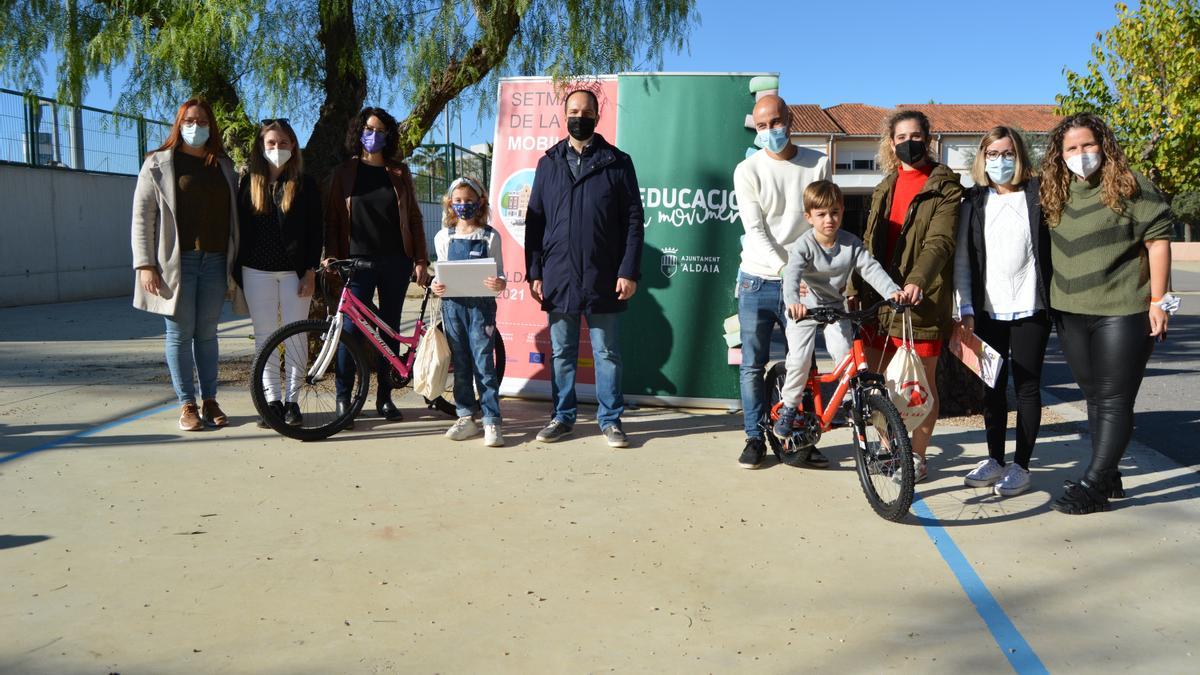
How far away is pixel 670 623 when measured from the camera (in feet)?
11.2

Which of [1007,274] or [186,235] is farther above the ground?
[186,235]

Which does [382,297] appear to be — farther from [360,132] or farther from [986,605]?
[986,605]

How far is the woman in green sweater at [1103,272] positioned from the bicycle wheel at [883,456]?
869mm

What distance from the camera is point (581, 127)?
19.6 feet

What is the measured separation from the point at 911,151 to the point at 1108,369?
1.40 meters

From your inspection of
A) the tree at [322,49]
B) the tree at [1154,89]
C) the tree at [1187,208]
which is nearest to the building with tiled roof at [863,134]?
the tree at [1187,208]

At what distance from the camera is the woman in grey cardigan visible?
19.5 ft

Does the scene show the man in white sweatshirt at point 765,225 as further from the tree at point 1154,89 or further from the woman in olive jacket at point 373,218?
the tree at point 1154,89

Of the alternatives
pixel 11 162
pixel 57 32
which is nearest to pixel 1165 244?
pixel 57 32

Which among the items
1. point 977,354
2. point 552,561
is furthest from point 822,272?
point 552,561

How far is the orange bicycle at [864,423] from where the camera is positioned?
4.51 metres

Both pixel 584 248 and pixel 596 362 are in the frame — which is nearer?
pixel 584 248

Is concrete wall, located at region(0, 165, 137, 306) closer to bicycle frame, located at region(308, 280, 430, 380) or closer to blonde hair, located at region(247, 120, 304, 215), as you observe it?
blonde hair, located at region(247, 120, 304, 215)

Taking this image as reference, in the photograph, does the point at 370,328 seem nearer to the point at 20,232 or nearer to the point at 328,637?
the point at 328,637
